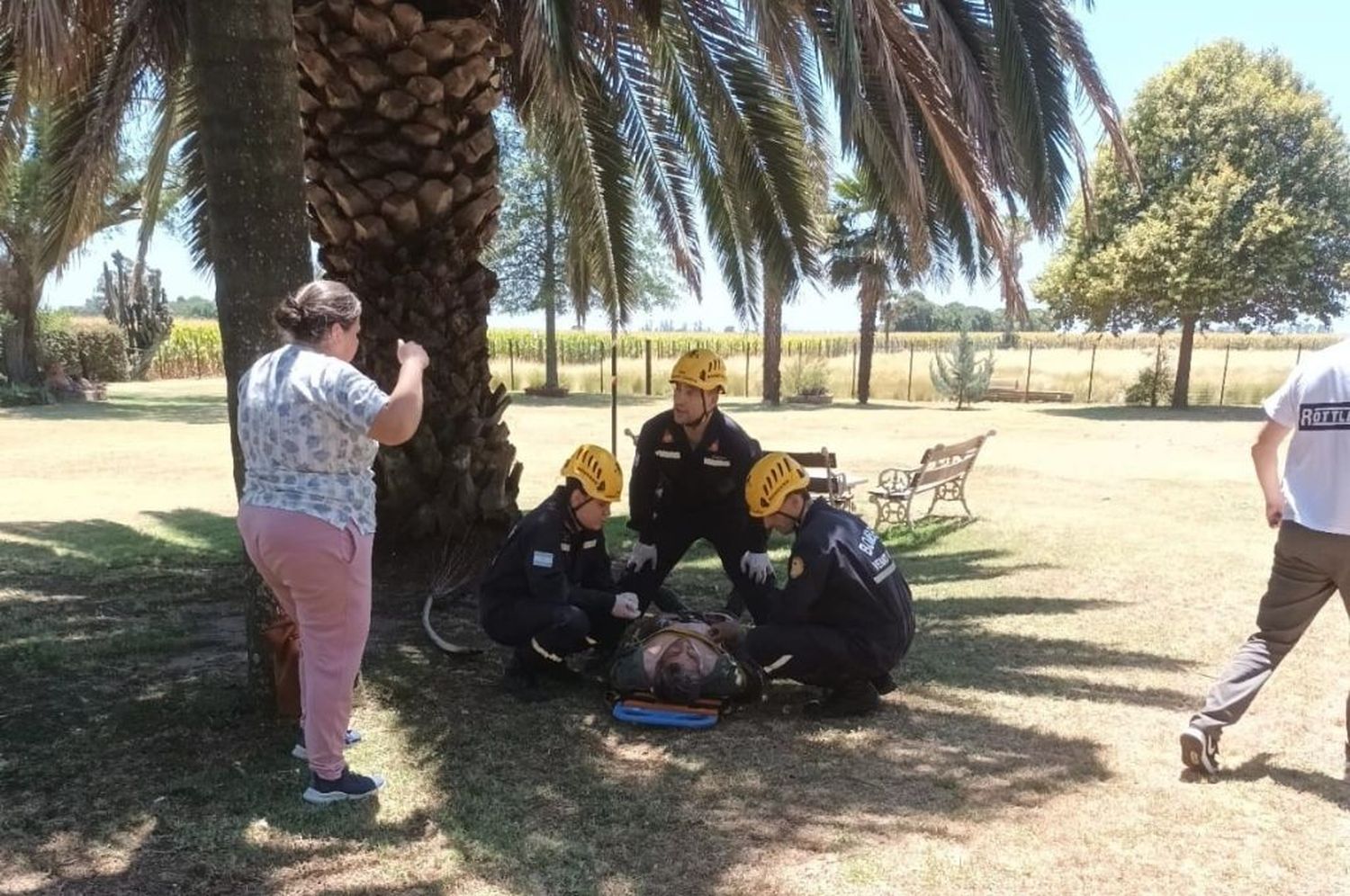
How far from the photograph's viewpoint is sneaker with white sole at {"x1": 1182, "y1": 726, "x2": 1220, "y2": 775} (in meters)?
3.95

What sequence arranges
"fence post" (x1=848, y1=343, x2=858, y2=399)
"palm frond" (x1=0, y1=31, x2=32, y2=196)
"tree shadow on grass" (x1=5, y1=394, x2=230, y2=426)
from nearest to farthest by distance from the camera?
"palm frond" (x1=0, y1=31, x2=32, y2=196) → "tree shadow on grass" (x1=5, y1=394, x2=230, y2=426) → "fence post" (x1=848, y1=343, x2=858, y2=399)

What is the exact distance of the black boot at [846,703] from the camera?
15.3ft

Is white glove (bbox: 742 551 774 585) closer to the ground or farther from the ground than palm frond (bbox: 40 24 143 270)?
closer to the ground

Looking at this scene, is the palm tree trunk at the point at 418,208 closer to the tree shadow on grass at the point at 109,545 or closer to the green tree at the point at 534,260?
the tree shadow on grass at the point at 109,545

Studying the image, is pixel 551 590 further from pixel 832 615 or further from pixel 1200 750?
pixel 1200 750

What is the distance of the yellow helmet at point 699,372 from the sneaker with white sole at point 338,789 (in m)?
2.69

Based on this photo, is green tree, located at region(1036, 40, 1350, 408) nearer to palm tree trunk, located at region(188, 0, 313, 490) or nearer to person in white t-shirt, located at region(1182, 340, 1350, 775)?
person in white t-shirt, located at region(1182, 340, 1350, 775)

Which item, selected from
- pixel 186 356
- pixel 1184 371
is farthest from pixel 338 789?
pixel 186 356

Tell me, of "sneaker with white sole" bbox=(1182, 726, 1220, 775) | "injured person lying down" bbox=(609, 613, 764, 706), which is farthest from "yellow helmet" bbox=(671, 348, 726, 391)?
"sneaker with white sole" bbox=(1182, 726, 1220, 775)

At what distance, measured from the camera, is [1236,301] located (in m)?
27.9

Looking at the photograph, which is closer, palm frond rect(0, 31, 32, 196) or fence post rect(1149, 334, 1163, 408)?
palm frond rect(0, 31, 32, 196)

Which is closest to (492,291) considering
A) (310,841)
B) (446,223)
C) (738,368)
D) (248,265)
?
(446,223)

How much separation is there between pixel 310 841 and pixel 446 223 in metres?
4.55

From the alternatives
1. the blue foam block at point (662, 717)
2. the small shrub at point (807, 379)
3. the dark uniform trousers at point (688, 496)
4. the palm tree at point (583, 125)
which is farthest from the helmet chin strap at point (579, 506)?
the small shrub at point (807, 379)
